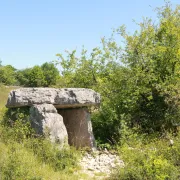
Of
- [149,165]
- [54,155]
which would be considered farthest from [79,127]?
[149,165]

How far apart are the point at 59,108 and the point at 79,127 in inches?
36.1

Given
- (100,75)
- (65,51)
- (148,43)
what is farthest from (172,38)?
(65,51)

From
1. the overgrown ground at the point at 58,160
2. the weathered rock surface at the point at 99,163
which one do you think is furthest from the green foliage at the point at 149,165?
the weathered rock surface at the point at 99,163

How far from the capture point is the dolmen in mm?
7848

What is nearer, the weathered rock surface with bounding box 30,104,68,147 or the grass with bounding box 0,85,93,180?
the grass with bounding box 0,85,93,180

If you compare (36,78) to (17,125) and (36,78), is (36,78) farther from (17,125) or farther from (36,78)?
(17,125)

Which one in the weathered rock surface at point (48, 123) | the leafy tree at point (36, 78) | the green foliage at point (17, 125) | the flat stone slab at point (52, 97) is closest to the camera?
the green foliage at point (17, 125)

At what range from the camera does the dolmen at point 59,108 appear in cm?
785

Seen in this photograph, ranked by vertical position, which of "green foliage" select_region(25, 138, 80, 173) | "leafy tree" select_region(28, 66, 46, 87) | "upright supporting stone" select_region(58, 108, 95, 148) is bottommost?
"green foliage" select_region(25, 138, 80, 173)

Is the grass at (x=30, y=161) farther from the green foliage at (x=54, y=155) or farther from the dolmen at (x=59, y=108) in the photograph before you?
the dolmen at (x=59, y=108)

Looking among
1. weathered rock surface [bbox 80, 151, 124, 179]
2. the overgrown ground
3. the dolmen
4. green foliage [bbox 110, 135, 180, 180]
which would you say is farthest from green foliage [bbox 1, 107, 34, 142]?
green foliage [bbox 110, 135, 180, 180]

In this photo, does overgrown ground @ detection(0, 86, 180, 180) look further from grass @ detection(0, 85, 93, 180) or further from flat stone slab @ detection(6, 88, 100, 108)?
flat stone slab @ detection(6, 88, 100, 108)

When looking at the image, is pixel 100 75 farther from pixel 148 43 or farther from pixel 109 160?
pixel 109 160

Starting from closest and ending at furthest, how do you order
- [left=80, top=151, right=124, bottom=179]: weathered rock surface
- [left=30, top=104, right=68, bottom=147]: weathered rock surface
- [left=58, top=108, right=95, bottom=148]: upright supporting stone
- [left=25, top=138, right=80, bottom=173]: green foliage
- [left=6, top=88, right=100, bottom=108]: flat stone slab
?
[left=25, top=138, right=80, bottom=173]: green foliage, [left=80, top=151, right=124, bottom=179]: weathered rock surface, [left=30, top=104, right=68, bottom=147]: weathered rock surface, [left=6, top=88, right=100, bottom=108]: flat stone slab, [left=58, top=108, right=95, bottom=148]: upright supporting stone
